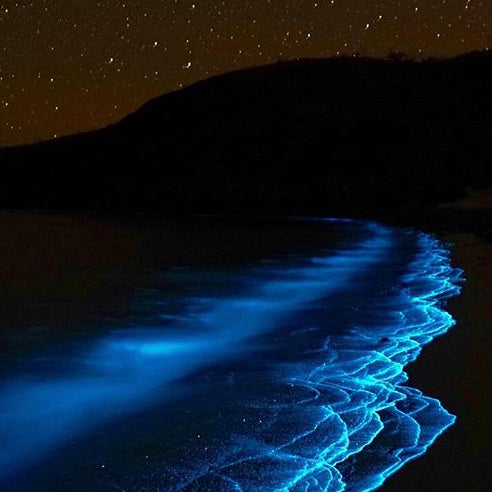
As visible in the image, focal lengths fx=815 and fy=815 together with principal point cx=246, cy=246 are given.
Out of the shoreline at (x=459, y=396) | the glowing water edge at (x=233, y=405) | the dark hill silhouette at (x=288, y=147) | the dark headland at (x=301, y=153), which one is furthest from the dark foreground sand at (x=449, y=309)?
the dark hill silhouette at (x=288, y=147)

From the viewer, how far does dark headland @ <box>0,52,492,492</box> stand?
6694cm

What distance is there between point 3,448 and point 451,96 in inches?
4215

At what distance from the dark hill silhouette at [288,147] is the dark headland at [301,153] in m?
0.27

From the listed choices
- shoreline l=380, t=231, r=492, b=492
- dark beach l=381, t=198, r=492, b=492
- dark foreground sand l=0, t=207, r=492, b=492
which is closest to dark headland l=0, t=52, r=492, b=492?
dark foreground sand l=0, t=207, r=492, b=492

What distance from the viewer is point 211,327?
12.6 m

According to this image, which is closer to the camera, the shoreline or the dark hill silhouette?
the shoreline

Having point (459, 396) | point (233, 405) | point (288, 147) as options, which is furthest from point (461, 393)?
point (288, 147)

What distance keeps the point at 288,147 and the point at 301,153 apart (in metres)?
4.80

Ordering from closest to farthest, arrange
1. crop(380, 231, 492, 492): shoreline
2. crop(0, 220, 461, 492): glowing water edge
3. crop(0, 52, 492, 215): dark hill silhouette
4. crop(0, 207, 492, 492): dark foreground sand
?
crop(380, 231, 492, 492): shoreline
crop(0, 207, 492, 492): dark foreground sand
crop(0, 220, 461, 492): glowing water edge
crop(0, 52, 492, 215): dark hill silhouette

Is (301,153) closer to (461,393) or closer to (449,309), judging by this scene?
(449,309)

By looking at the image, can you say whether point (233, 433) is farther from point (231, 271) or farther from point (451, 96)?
point (451, 96)

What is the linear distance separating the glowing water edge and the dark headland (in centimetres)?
723

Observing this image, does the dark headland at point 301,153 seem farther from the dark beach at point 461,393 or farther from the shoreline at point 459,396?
the shoreline at point 459,396

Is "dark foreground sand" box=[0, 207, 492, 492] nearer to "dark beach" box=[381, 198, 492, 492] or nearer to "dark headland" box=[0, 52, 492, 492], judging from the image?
"dark beach" box=[381, 198, 492, 492]
